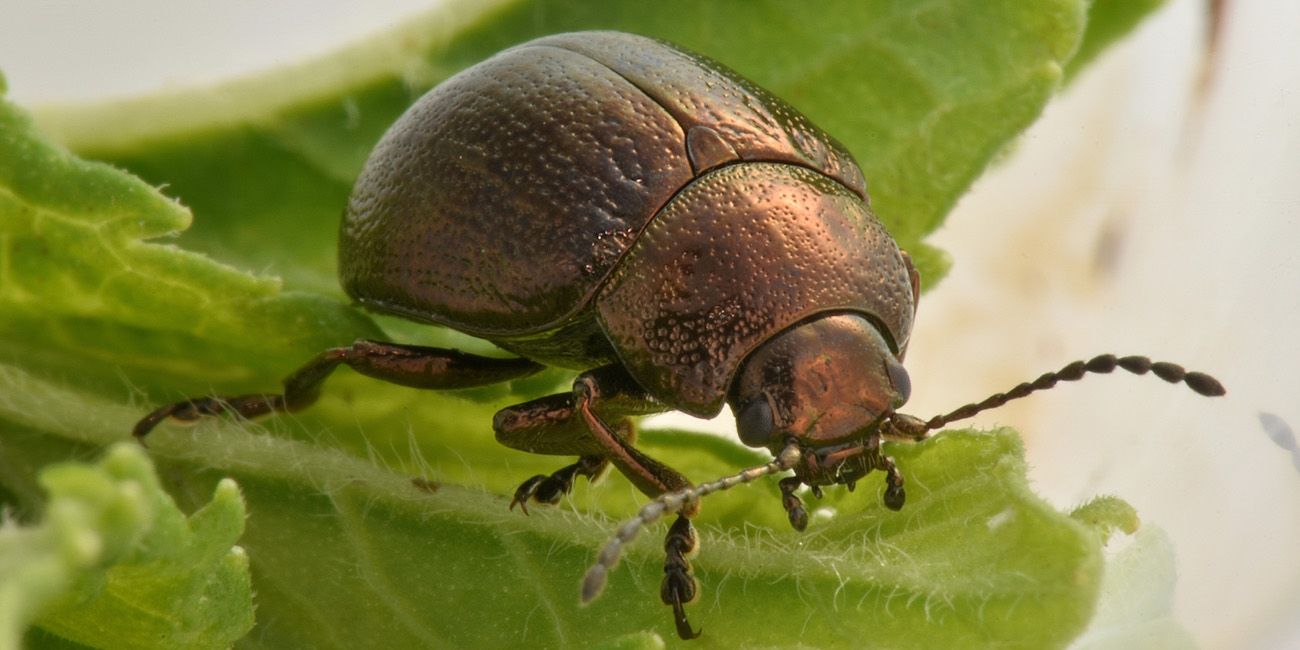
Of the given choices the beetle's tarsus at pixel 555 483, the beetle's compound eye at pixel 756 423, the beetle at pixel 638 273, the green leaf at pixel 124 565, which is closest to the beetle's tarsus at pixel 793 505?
the beetle at pixel 638 273

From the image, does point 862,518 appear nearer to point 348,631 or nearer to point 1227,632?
point 1227,632

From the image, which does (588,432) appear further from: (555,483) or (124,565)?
(124,565)

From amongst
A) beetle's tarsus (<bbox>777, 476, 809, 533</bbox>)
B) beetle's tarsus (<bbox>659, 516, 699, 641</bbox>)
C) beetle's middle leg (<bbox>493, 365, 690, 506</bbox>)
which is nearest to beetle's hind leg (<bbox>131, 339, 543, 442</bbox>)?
beetle's middle leg (<bbox>493, 365, 690, 506</bbox>)

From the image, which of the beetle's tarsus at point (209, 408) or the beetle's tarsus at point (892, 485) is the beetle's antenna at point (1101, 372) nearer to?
the beetle's tarsus at point (892, 485)

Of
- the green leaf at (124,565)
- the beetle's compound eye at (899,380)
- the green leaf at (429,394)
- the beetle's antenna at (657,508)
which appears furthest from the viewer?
the beetle's compound eye at (899,380)

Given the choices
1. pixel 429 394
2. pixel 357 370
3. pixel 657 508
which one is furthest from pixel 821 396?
pixel 357 370

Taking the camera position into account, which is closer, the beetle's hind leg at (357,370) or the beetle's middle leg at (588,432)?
the beetle's middle leg at (588,432)
